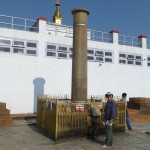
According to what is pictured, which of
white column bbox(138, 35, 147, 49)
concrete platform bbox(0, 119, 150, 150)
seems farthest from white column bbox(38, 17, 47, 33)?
white column bbox(138, 35, 147, 49)

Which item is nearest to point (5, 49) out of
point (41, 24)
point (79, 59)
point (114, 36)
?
point (41, 24)

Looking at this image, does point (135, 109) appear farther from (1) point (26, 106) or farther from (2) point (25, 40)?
(2) point (25, 40)

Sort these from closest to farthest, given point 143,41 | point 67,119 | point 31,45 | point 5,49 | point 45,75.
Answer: point 67,119 < point 5,49 < point 31,45 < point 45,75 < point 143,41

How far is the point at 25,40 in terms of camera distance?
16.6 metres

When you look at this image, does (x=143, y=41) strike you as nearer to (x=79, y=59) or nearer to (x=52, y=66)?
(x=52, y=66)

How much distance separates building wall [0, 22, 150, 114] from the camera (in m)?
15.6

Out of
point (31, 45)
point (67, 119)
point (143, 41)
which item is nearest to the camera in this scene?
point (67, 119)

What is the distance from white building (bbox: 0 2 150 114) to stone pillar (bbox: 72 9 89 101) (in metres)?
6.81

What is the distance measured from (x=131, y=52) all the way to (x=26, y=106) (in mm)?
11609

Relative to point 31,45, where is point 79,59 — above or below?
below

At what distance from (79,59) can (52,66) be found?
7.22 metres

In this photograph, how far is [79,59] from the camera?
34.0ft

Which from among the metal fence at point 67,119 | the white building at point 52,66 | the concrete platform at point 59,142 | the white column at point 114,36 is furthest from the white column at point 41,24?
the concrete platform at point 59,142

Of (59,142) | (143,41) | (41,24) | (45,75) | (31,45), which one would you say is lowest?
(59,142)
